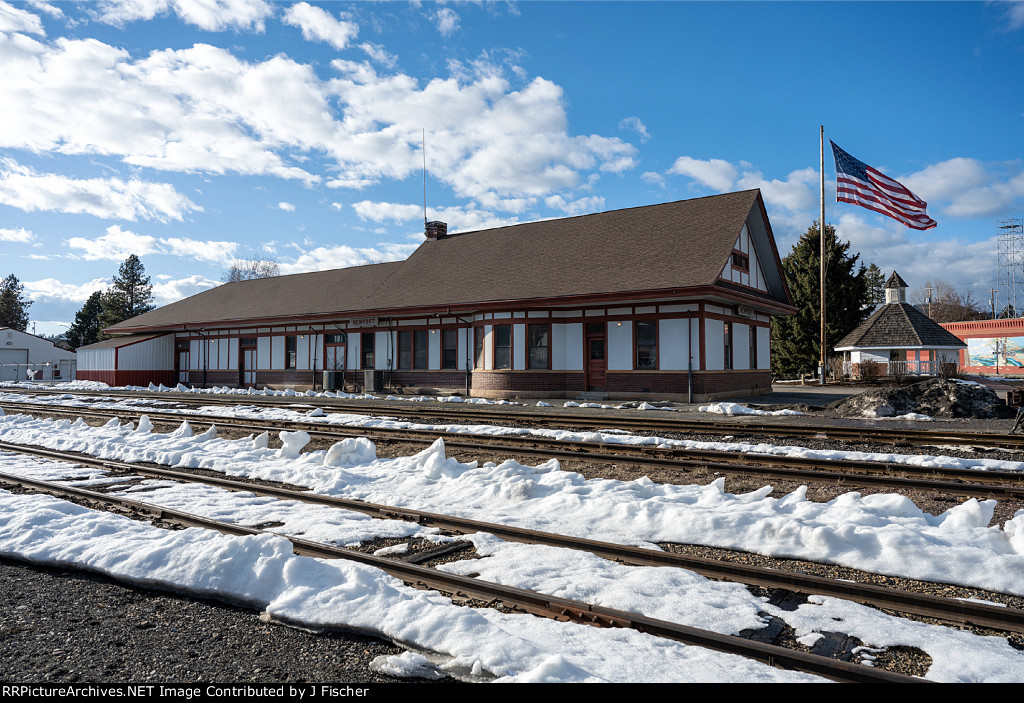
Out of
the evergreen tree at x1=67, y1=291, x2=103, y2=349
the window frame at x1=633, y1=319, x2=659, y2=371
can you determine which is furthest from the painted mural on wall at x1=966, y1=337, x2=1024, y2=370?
the evergreen tree at x1=67, y1=291, x2=103, y2=349

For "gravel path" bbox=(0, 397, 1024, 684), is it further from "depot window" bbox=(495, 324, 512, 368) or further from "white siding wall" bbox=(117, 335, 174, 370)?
"white siding wall" bbox=(117, 335, 174, 370)

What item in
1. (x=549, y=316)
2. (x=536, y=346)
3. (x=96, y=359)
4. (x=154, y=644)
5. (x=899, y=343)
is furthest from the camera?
(x=96, y=359)

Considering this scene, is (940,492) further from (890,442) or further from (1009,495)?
(890,442)

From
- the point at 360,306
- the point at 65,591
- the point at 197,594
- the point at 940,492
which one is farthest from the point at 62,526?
the point at 360,306

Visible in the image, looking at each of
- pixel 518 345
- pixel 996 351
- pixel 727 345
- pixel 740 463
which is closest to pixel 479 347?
pixel 518 345

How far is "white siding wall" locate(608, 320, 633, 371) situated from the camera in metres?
23.1

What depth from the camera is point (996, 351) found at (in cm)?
5100

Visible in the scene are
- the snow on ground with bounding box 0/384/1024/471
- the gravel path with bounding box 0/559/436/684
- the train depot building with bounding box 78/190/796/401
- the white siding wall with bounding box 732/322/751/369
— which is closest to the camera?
the gravel path with bounding box 0/559/436/684

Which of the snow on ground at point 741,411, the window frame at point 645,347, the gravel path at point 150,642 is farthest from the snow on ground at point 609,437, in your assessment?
the window frame at point 645,347

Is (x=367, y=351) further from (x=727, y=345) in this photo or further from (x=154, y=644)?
(x=154, y=644)

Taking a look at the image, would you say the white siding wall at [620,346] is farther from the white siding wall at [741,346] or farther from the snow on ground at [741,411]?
the snow on ground at [741,411]

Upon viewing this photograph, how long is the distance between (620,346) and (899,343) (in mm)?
20945


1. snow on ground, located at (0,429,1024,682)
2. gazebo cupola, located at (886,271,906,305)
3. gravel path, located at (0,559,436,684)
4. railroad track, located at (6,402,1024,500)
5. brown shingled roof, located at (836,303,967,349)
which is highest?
gazebo cupola, located at (886,271,906,305)

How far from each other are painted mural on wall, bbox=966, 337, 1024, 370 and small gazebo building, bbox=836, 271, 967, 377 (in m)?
18.6
